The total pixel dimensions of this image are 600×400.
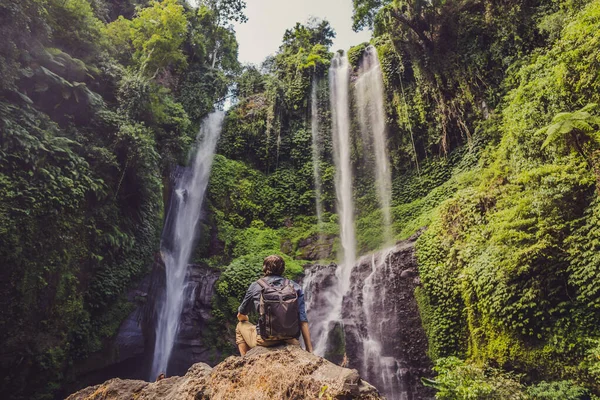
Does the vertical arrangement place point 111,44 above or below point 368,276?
above

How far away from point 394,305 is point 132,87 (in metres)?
9.84

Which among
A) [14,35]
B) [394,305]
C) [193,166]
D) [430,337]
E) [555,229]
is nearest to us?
[555,229]

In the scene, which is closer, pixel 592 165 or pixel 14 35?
pixel 592 165

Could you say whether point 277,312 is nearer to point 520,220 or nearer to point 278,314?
point 278,314

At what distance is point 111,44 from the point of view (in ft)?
39.0

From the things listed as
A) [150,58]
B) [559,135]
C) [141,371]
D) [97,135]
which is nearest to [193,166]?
[150,58]

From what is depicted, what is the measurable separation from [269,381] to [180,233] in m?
12.3

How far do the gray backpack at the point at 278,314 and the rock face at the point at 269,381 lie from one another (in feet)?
0.40

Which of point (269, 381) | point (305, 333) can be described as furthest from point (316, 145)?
point (269, 381)

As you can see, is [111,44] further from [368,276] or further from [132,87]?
[368,276]

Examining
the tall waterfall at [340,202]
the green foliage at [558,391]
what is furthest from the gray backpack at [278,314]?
the tall waterfall at [340,202]

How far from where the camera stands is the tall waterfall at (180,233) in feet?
37.1

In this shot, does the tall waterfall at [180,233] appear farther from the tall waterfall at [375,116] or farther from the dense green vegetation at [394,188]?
the tall waterfall at [375,116]

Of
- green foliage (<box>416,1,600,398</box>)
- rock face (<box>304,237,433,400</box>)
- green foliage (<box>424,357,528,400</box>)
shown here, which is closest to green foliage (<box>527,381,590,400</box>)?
green foliage (<box>416,1,600,398</box>)
